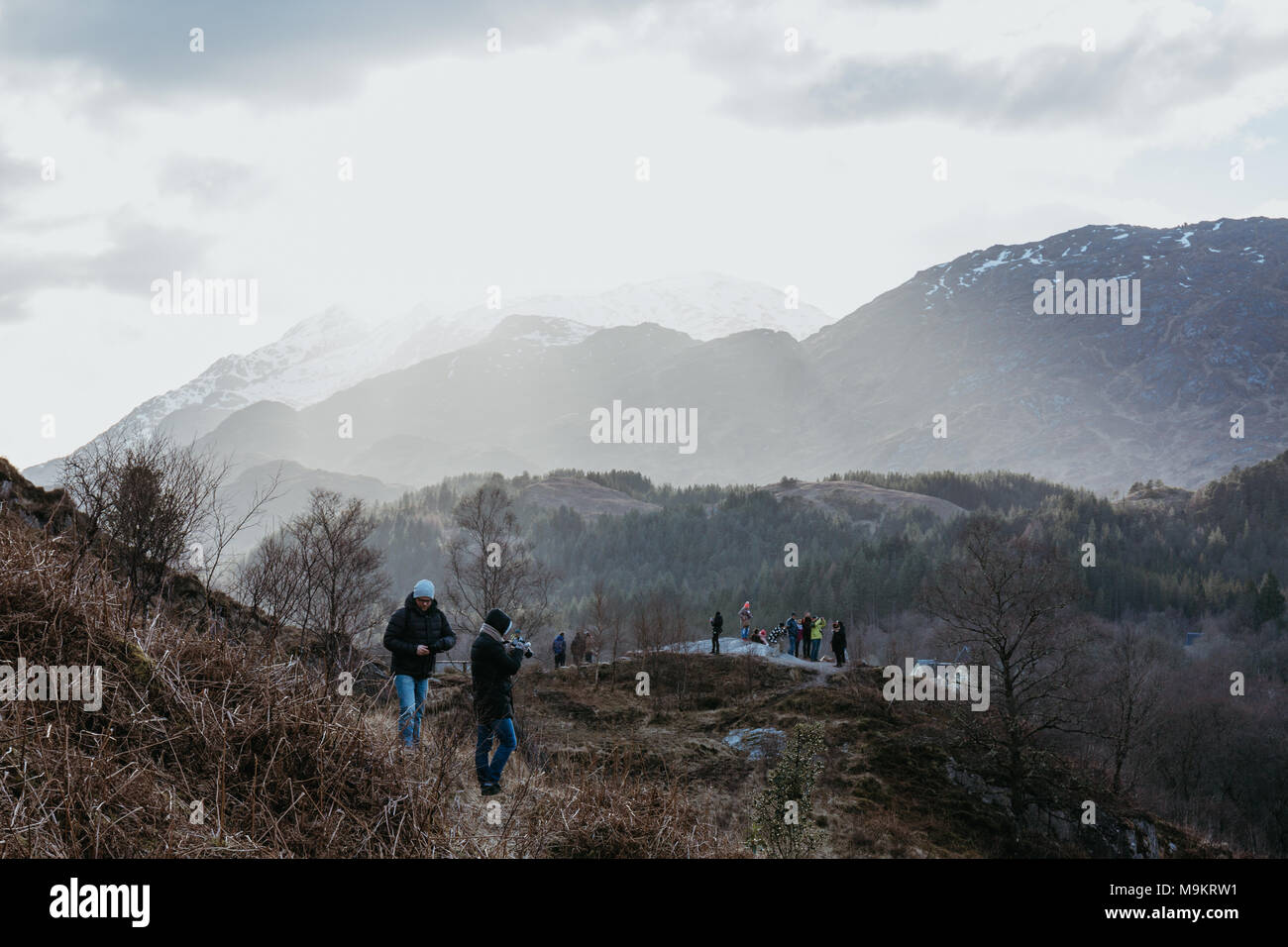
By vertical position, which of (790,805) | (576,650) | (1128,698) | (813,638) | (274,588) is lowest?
(1128,698)

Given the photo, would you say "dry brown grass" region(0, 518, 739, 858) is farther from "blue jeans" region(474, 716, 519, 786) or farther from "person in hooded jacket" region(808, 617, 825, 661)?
"person in hooded jacket" region(808, 617, 825, 661)

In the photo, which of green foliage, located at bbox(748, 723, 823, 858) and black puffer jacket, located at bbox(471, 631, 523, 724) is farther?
green foliage, located at bbox(748, 723, 823, 858)

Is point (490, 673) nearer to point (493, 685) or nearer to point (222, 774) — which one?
point (493, 685)

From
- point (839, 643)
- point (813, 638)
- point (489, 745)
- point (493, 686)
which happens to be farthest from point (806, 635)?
point (493, 686)

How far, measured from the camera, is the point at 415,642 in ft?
30.9

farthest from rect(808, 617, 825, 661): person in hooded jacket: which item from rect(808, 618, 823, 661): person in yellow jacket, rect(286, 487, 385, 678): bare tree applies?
rect(286, 487, 385, 678): bare tree

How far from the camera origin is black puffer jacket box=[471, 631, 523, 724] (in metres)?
8.77

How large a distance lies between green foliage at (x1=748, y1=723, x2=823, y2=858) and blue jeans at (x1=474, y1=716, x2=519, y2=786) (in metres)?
4.24

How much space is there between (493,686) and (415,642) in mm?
1243

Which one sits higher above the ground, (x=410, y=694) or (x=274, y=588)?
(x=274, y=588)

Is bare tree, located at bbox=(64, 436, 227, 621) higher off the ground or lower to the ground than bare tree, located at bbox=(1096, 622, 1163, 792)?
higher
